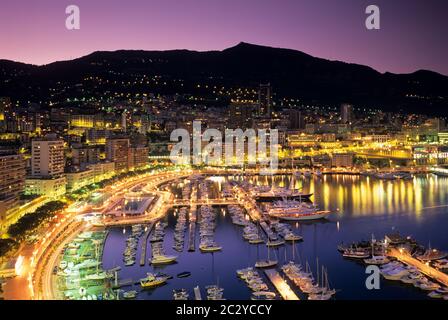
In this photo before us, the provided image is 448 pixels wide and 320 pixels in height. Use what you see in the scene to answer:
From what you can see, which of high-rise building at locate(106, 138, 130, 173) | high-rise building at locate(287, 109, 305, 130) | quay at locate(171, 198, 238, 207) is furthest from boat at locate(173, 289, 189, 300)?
high-rise building at locate(287, 109, 305, 130)

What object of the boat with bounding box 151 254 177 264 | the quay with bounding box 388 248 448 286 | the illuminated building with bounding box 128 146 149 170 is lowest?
the quay with bounding box 388 248 448 286

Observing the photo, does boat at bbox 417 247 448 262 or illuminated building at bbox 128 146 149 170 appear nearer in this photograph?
boat at bbox 417 247 448 262

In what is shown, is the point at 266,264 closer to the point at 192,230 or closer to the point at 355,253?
the point at 355,253

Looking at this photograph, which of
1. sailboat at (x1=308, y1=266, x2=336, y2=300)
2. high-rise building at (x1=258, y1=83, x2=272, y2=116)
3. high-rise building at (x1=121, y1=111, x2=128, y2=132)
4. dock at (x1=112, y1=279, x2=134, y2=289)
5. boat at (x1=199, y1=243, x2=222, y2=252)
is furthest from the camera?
high-rise building at (x1=258, y1=83, x2=272, y2=116)

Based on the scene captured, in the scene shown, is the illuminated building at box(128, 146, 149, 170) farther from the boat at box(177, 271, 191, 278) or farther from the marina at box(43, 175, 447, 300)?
the boat at box(177, 271, 191, 278)

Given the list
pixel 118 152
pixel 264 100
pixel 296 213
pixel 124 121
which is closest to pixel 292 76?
pixel 264 100

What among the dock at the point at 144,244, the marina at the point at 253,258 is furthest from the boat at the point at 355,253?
the dock at the point at 144,244

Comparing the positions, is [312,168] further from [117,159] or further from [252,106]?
[252,106]
